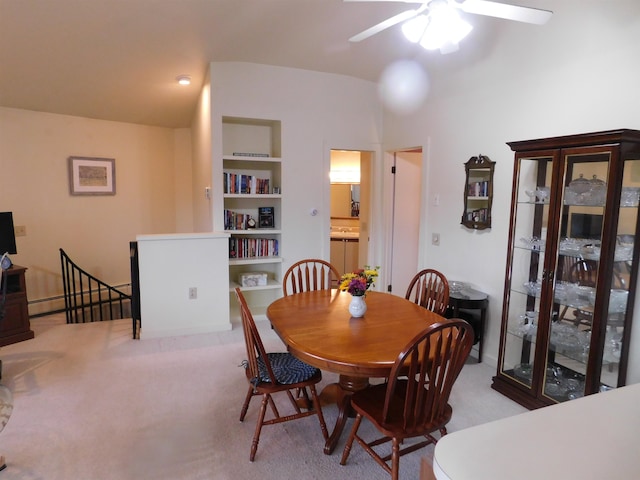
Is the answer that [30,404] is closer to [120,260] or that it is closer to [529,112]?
[120,260]

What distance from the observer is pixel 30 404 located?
2635 mm

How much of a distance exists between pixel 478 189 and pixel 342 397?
2.16m

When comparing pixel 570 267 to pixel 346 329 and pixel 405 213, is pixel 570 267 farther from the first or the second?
pixel 405 213

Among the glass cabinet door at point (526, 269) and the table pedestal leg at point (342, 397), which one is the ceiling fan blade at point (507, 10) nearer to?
the glass cabinet door at point (526, 269)

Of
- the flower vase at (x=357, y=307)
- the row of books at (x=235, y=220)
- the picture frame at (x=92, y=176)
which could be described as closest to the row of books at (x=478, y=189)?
the flower vase at (x=357, y=307)

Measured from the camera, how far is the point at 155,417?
250cm

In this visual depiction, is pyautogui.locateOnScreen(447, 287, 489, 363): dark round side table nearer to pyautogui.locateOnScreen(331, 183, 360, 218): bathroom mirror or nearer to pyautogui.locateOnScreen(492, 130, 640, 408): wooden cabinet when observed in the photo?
pyautogui.locateOnScreen(492, 130, 640, 408): wooden cabinet

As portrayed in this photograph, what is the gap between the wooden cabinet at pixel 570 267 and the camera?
2.26 meters

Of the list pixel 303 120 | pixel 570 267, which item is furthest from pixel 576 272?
pixel 303 120

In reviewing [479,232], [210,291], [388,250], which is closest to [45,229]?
[210,291]

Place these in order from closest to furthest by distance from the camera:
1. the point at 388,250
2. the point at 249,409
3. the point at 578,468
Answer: the point at 578,468 < the point at 249,409 < the point at 388,250

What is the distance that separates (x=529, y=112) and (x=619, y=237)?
1172mm

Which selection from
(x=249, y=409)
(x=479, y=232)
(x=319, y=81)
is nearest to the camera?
(x=249, y=409)

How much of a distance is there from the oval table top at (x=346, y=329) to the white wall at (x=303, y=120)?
1.77 m
